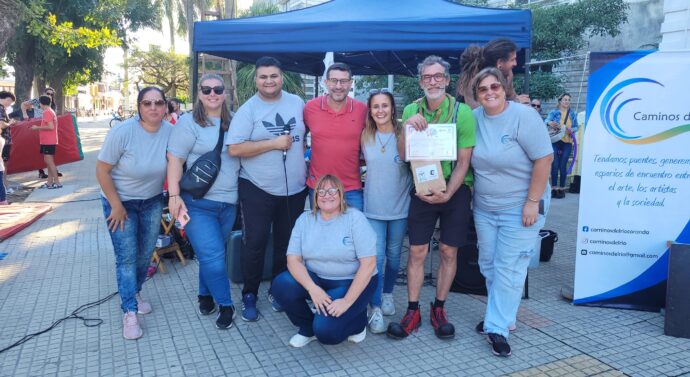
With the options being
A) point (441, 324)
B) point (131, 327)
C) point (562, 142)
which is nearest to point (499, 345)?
point (441, 324)

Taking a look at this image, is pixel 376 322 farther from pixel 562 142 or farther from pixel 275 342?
pixel 562 142

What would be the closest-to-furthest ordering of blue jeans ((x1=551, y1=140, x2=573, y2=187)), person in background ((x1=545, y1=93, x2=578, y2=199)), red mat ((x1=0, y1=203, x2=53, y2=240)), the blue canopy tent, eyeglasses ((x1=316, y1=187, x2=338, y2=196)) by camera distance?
eyeglasses ((x1=316, y1=187, x2=338, y2=196)), the blue canopy tent, red mat ((x1=0, y1=203, x2=53, y2=240)), person in background ((x1=545, y1=93, x2=578, y2=199)), blue jeans ((x1=551, y1=140, x2=573, y2=187))

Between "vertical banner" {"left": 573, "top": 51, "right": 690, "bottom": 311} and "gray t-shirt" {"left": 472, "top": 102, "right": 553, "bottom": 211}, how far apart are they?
94cm

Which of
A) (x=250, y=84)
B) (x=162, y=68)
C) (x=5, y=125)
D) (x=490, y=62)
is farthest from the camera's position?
(x=162, y=68)

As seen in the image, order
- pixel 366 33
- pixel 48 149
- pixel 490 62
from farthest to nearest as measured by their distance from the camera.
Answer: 1. pixel 48 149
2. pixel 366 33
3. pixel 490 62

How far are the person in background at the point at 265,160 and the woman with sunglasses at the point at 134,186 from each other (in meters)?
0.51

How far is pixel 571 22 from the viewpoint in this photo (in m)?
15.4

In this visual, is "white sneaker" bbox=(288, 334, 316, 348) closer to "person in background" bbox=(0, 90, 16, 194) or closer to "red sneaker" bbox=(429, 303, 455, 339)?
"red sneaker" bbox=(429, 303, 455, 339)

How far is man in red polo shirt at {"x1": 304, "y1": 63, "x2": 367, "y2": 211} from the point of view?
330 centimetres

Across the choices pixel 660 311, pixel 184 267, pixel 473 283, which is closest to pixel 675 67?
pixel 660 311

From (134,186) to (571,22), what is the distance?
15655mm

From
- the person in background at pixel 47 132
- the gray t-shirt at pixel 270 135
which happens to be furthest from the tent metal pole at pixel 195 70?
the person in background at pixel 47 132

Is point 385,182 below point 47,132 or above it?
below

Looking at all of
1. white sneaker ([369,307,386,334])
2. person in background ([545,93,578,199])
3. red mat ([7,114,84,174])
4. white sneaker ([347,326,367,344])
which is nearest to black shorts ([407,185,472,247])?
white sneaker ([369,307,386,334])
